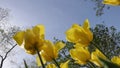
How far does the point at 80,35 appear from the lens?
171 cm

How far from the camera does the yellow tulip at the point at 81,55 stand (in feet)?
5.53

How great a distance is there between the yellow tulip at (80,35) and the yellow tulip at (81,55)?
4 cm

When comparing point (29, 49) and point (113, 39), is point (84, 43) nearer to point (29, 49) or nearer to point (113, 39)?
point (29, 49)

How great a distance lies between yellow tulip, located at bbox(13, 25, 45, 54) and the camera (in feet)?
5.33

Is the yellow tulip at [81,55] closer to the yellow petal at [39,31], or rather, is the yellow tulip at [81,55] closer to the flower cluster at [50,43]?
the flower cluster at [50,43]

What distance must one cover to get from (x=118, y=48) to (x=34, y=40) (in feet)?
104

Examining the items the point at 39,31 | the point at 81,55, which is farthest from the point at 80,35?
the point at 39,31

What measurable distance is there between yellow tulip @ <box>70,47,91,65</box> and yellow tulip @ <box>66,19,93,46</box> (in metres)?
0.04

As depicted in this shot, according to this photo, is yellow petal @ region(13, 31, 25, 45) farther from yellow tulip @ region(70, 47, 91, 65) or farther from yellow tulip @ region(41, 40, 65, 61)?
yellow tulip @ region(70, 47, 91, 65)

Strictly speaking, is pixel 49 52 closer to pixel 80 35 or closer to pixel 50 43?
pixel 50 43

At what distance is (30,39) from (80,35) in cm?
26

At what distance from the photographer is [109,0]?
1622 mm

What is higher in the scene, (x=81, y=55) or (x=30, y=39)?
(x=30, y=39)

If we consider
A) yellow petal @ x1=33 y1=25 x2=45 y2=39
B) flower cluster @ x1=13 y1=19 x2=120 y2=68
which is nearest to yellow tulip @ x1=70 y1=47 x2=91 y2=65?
flower cluster @ x1=13 y1=19 x2=120 y2=68
